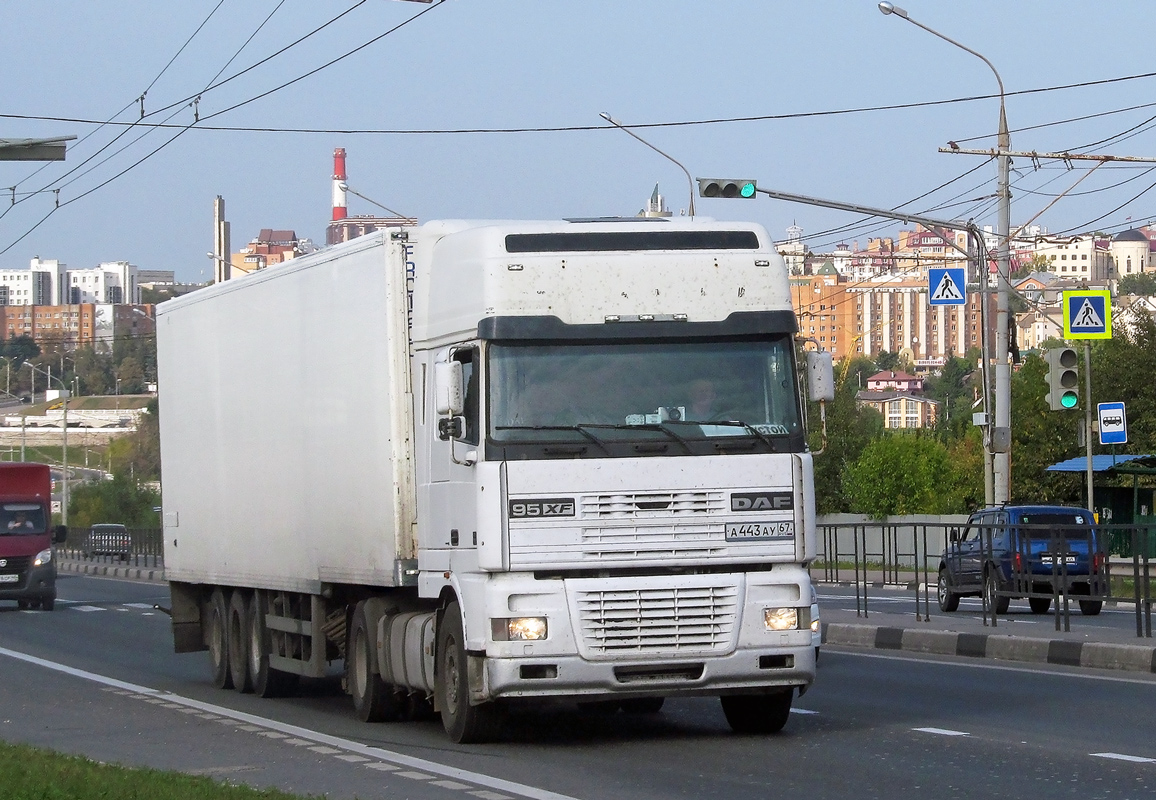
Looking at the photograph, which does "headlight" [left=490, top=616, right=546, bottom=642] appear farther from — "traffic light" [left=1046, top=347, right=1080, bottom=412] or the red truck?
the red truck

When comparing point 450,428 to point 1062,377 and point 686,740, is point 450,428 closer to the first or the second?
point 686,740

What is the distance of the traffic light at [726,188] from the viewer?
27.5m

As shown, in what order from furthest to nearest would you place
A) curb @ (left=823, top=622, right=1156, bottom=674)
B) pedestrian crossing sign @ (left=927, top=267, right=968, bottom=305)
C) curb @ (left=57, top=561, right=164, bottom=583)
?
1. curb @ (left=57, top=561, right=164, bottom=583)
2. pedestrian crossing sign @ (left=927, top=267, right=968, bottom=305)
3. curb @ (left=823, top=622, right=1156, bottom=674)

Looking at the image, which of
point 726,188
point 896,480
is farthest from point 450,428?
→ point 896,480

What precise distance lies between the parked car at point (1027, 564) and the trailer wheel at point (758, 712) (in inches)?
253

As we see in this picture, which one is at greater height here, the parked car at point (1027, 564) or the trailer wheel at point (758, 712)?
the parked car at point (1027, 564)

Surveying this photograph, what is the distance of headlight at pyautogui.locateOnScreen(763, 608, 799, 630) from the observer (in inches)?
420

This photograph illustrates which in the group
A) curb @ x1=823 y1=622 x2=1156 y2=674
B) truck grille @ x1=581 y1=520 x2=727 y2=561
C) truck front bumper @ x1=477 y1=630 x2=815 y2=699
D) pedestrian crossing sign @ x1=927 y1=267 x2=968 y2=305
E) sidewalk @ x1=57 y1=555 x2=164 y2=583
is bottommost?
sidewalk @ x1=57 y1=555 x2=164 y2=583

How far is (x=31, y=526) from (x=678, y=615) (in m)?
27.8

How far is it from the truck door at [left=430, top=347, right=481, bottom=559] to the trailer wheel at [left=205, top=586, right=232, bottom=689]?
5979 mm

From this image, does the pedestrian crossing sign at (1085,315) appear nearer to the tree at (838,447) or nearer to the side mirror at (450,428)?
the side mirror at (450,428)

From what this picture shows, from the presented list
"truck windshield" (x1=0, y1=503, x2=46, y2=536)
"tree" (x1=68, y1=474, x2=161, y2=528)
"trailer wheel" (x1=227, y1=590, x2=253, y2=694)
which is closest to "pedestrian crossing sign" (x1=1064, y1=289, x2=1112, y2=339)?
"trailer wheel" (x1=227, y1=590, x2=253, y2=694)

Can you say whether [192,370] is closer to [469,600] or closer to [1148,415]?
[469,600]

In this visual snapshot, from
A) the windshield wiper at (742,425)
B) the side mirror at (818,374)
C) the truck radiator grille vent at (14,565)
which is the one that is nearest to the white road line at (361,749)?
the windshield wiper at (742,425)
